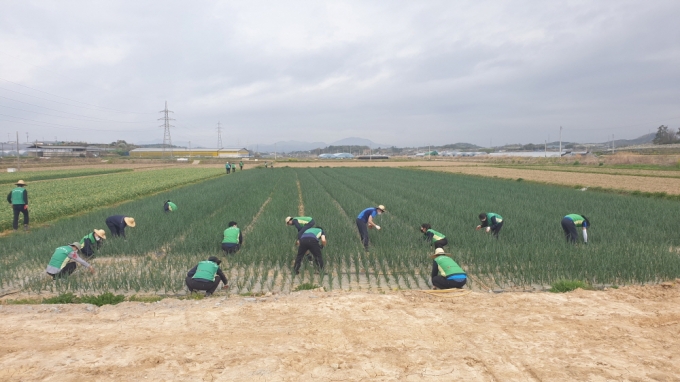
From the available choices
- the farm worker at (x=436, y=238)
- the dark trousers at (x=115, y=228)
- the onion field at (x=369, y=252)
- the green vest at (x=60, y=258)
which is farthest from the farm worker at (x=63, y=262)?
the farm worker at (x=436, y=238)

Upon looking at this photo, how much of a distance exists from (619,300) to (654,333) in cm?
122

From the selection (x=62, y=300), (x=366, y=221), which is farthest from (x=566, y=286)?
(x=62, y=300)

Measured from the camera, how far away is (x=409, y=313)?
5.68m

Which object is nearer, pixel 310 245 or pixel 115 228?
pixel 310 245

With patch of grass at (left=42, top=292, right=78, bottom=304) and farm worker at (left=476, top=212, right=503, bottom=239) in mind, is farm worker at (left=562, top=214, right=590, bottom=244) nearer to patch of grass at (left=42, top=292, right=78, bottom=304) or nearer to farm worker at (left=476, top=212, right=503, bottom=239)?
farm worker at (left=476, top=212, right=503, bottom=239)

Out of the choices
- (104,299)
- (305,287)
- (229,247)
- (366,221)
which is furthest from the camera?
(366,221)

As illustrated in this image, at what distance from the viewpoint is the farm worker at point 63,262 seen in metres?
7.25

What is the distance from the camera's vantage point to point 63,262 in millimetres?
7336

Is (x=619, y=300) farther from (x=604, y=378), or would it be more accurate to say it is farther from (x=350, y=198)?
(x=350, y=198)

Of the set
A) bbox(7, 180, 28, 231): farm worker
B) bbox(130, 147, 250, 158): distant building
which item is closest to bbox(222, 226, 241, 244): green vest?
bbox(7, 180, 28, 231): farm worker

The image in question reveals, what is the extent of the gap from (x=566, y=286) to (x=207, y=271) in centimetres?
578

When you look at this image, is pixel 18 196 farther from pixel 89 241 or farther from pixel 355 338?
pixel 355 338

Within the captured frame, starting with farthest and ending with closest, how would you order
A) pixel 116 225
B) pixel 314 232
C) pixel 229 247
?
pixel 116 225
pixel 229 247
pixel 314 232

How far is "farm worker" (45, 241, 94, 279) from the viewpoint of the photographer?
23.8 ft
